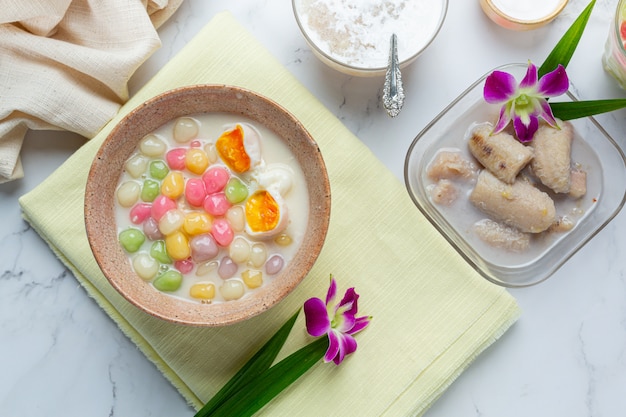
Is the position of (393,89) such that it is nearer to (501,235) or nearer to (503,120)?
(503,120)

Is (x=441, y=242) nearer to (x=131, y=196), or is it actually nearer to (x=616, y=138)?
(x=616, y=138)

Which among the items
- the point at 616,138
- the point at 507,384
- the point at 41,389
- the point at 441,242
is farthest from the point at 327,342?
the point at 616,138

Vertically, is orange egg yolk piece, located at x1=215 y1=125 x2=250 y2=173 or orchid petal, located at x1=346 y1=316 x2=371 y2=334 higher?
orange egg yolk piece, located at x1=215 y1=125 x2=250 y2=173

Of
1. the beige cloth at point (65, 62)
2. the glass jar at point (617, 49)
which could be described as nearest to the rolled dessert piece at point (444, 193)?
the glass jar at point (617, 49)

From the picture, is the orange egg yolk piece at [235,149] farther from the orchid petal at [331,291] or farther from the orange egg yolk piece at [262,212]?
the orchid petal at [331,291]

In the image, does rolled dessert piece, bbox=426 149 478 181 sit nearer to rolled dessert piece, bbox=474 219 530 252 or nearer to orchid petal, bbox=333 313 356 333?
rolled dessert piece, bbox=474 219 530 252

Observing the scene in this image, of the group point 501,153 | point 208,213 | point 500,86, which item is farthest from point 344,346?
point 500,86

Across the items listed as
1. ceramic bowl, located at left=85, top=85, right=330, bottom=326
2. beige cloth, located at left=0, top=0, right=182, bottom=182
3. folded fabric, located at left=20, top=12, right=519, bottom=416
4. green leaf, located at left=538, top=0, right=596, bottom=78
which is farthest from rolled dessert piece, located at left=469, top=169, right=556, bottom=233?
beige cloth, located at left=0, top=0, right=182, bottom=182
